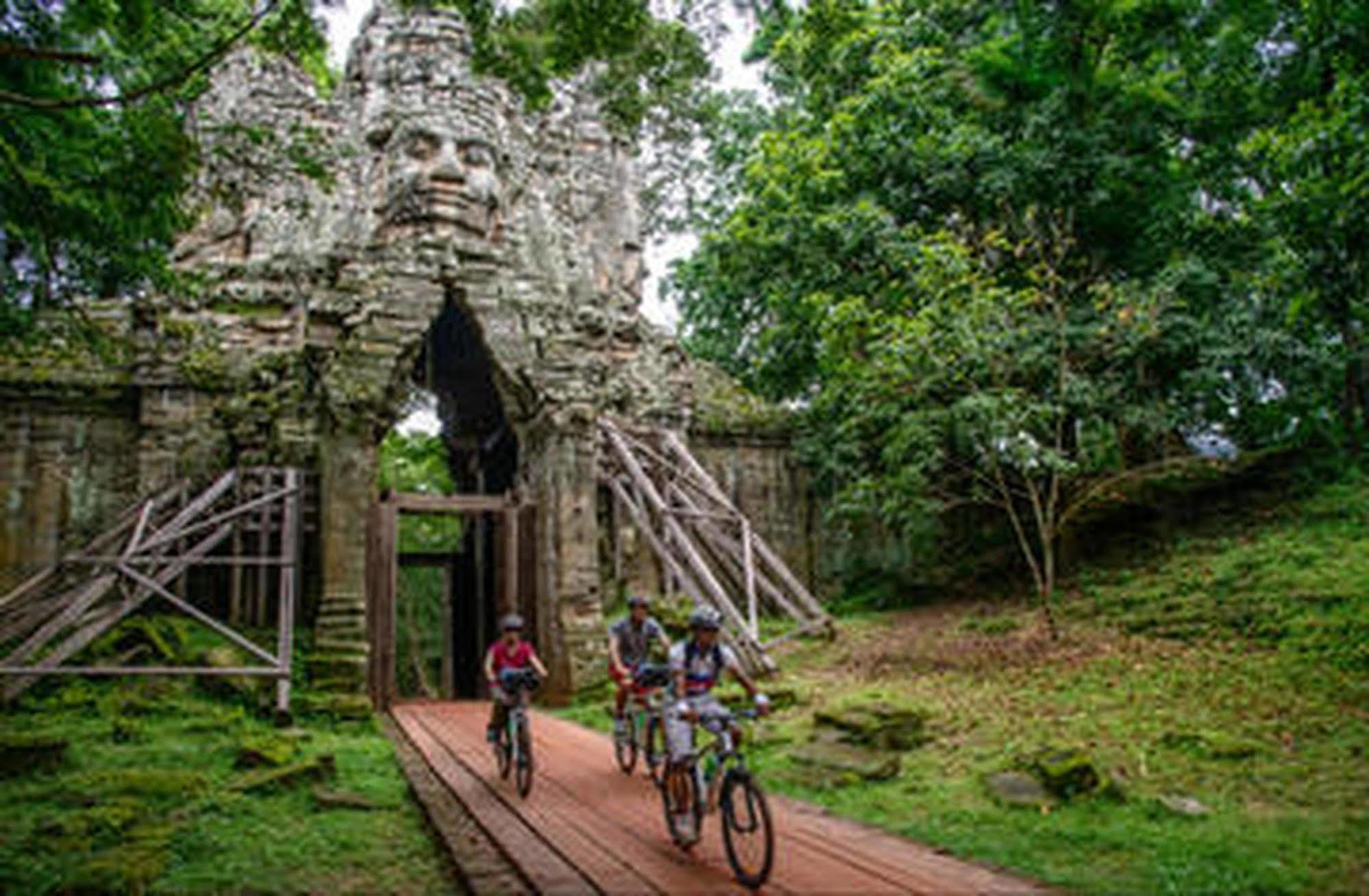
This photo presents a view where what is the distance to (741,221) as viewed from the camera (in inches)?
780

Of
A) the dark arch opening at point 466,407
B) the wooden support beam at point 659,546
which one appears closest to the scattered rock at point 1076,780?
the wooden support beam at point 659,546

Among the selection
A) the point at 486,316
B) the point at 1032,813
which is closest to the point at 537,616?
the point at 486,316

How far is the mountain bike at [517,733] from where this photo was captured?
7.18m

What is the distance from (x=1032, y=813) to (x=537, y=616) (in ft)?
25.8

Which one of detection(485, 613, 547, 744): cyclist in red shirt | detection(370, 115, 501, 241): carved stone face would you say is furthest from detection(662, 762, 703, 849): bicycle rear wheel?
detection(370, 115, 501, 241): carved stone face

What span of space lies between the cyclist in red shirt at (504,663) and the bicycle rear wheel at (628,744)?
2.95ft

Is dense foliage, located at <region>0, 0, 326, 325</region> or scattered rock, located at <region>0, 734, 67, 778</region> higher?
dense foliage, located at <region>0, 0, 326, 325</region>

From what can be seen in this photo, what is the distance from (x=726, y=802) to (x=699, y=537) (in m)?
12.7

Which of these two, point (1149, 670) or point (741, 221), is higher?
point (741, 221)

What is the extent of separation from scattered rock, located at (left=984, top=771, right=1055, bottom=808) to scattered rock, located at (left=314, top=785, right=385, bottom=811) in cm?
496

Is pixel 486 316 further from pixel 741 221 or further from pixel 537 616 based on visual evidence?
pixel 741 221

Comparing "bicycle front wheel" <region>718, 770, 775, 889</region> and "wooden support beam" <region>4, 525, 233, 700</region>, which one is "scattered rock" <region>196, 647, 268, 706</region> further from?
"bicycle front wheel" <region>718, 770, 775, 889</region>

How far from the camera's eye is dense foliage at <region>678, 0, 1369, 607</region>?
513 inches

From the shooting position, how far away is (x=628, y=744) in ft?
26.6
